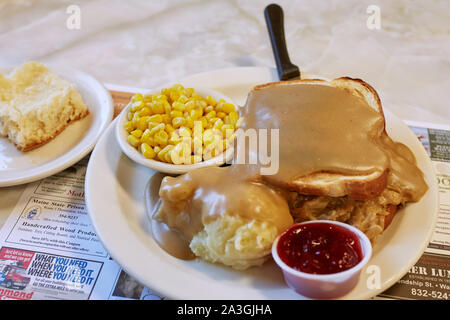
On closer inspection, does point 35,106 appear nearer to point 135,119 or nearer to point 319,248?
point 135,119

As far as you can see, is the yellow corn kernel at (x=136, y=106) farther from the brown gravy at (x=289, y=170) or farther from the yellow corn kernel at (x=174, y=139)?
the brown gravy at (x=289, y=170)

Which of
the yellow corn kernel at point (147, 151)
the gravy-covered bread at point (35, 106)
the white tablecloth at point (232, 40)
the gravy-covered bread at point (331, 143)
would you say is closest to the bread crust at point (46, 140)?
the gravy-covered bread at point (35, 106)

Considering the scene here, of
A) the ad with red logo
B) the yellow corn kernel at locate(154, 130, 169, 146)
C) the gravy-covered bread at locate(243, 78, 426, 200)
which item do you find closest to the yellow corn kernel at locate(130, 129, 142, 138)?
the yellow corn kernel at locate(154, 130, 169, 146)

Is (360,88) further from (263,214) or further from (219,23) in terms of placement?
(219,23)

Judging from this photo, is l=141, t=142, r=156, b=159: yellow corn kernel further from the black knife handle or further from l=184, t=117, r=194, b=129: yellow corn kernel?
the black knife handle
